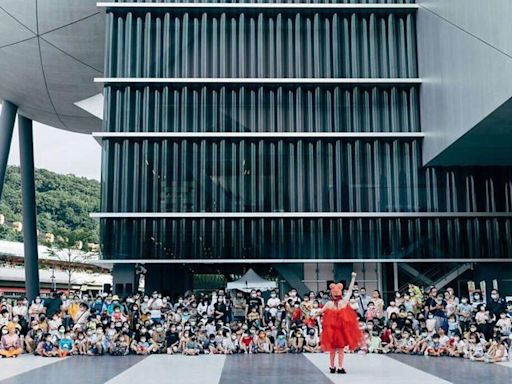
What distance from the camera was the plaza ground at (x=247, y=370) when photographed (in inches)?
440

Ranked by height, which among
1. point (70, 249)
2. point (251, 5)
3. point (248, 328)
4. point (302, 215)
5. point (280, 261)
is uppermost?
point (251, 5)

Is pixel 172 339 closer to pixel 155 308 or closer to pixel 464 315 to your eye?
pixel 155 308

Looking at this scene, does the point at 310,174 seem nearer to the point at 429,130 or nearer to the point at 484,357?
the point at 429,130

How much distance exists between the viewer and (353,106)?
25.2 metres

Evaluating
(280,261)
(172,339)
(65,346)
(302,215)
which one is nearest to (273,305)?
(172,339)

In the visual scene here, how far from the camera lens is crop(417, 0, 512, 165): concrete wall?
54.1ft

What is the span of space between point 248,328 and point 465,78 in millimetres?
9230

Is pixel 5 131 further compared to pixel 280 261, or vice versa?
pixel 5 131

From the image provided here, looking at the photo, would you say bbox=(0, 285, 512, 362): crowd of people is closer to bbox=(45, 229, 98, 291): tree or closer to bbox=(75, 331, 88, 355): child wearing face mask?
bbox=(75, 331, 88, 355): child wearing face mask

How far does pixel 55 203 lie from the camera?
78562mm

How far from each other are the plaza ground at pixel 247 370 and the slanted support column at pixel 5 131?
62.7 feet

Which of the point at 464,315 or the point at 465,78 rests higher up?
the point at 465,78

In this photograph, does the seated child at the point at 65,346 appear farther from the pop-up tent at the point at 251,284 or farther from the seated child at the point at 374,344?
the pop-up tent at the point at 251,284

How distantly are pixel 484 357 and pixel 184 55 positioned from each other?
620 inches
